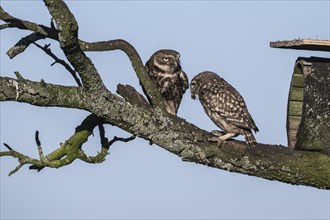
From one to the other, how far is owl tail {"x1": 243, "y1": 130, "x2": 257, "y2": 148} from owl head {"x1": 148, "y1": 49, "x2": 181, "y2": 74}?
7.26 ft

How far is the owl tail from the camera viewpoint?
27.3 feet

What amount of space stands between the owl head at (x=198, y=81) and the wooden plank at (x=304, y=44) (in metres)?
1.70

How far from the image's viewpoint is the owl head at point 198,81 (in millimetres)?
10547

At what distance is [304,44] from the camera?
8.71m

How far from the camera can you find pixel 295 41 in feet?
28.8

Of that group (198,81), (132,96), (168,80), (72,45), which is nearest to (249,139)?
(132,96)

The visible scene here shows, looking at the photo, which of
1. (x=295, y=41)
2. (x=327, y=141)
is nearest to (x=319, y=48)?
(x=295, y=41)

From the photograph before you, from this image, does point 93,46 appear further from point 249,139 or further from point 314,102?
point 314,102

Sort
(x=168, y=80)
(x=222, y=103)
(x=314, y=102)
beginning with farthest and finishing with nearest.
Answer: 1. (x=168, y=80)
2. (x=222, y=103)
3. (x=314, y=102)

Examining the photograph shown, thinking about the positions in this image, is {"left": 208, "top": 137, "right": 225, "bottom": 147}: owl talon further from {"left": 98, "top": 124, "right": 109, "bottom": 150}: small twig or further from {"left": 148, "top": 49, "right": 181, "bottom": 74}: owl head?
{"left": 148, "top": 49, "right": 181, "bottom": 74}: owl head

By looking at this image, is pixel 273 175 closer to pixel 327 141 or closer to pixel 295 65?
pixel 327 141

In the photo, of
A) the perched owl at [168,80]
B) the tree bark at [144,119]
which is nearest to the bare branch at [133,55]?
the tree bark at [144,119]

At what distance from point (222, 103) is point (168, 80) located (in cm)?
129

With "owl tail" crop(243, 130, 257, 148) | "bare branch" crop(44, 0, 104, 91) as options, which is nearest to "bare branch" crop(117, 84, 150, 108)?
"bare branch" crop(44, 0, 104, 91)
